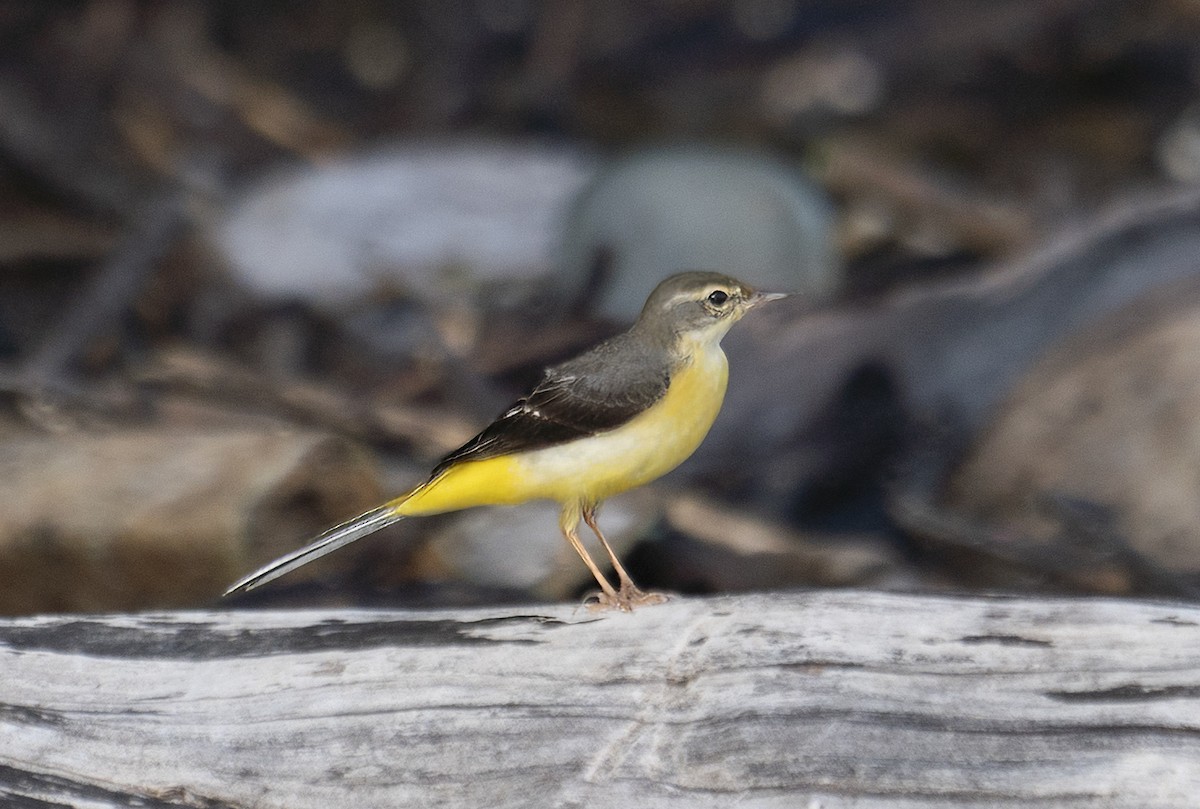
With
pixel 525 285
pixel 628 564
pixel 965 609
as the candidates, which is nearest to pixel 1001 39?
pixel 525 285

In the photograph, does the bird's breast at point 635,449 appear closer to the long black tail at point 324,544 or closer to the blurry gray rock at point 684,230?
the long black tail at point 324,544

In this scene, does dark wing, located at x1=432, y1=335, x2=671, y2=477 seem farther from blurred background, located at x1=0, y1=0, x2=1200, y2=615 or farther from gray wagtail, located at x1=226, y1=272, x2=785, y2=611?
blurred background, located at x1=0, y1=0, x2=1200, y2=615

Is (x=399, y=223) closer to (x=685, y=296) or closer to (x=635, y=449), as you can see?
(x=685, y=296)

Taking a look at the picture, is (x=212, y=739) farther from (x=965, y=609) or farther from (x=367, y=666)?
(x=965, y=609)

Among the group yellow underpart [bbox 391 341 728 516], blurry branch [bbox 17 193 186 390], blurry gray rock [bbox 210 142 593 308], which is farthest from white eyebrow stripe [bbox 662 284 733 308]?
blurry gray rock [bbox 210 142 593 308]

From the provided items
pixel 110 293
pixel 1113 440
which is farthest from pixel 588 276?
pixel 1113 440

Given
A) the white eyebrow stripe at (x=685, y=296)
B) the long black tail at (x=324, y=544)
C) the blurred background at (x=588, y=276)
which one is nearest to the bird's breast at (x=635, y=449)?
the white eyebrow stripe at (x=685, y=296)
